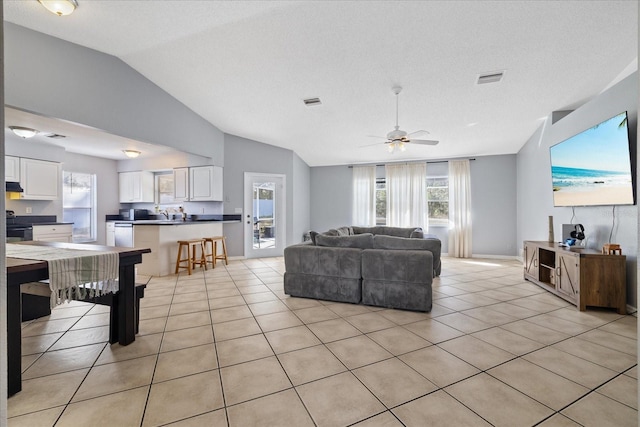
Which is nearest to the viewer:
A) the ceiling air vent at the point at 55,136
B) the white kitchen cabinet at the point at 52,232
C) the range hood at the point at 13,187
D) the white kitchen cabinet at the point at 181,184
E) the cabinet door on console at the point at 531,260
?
the cabinet door on console at the point at 531,260

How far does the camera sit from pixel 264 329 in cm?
267

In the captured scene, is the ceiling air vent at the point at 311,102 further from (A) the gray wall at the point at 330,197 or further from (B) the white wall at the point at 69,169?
(B) the white wall at the point at 69,169

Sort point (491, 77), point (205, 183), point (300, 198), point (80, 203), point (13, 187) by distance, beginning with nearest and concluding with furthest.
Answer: point (491, 77) < point (13, 187) < point (205, 183) < point (80, 203) < point (300, 198)

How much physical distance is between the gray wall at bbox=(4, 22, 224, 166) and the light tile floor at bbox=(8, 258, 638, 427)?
237 cm

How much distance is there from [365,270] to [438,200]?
16.0 feet

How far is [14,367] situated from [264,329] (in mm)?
1660

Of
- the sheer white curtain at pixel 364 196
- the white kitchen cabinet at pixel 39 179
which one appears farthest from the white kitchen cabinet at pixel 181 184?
the sheer white curtain at pixel 364 196

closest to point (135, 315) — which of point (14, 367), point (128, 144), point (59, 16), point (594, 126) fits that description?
point (14, 367)

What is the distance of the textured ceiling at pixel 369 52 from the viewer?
2732mm

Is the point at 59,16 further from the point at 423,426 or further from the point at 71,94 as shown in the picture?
the point at 423,426

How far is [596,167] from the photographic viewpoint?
11.1 feet

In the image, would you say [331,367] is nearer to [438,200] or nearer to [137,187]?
[438,200]

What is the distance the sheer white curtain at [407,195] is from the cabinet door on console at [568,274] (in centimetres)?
369

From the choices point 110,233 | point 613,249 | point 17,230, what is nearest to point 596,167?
point 613,249
